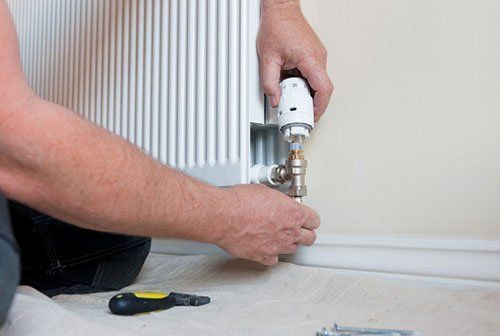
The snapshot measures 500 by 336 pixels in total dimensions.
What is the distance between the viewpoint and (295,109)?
791 millimetres

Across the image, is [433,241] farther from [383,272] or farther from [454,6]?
[454,6]

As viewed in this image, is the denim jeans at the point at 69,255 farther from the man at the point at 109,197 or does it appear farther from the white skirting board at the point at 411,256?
the white skirting board at the point at 411,256

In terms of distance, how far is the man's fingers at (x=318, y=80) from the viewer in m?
0.80

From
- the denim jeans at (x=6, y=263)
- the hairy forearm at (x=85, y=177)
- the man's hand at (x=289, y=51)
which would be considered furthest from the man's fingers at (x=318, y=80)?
the denim jeans at (x=6, y=263)

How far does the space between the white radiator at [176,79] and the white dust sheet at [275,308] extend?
18 cm

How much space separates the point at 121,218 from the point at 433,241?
0.42 metres

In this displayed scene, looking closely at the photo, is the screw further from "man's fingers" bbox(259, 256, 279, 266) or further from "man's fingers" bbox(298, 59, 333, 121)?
"man's fingers" bbox(298, 59, 333, 121)

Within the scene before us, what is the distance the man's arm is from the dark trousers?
204 millimetres

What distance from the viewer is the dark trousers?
0.69 meters

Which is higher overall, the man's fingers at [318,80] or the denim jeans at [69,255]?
the man's fingers at [318,80]

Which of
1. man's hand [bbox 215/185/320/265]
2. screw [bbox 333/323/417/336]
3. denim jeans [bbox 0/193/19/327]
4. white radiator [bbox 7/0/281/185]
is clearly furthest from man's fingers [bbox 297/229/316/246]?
denim jeans [bbox 0/193/19/327]

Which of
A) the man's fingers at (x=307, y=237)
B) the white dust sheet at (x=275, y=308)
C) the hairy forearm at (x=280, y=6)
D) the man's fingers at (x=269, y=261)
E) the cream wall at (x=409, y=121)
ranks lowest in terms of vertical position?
the white dust sheet at (x=275, y=308)

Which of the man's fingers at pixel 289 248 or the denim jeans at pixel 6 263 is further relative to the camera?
the man's fingers at pixel 289 248

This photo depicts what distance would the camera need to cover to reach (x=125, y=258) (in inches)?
31.4
